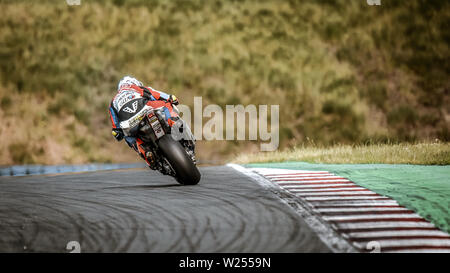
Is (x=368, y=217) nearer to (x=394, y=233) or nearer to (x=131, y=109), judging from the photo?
(x=394, y=233)

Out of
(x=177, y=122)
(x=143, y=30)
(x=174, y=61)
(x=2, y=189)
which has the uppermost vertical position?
(x=143, y=30)

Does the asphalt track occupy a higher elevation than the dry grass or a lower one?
lower

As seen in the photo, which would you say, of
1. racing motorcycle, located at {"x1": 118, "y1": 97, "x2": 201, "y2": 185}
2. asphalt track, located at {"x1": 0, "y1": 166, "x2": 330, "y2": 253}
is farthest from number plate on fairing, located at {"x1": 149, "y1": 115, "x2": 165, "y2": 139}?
asphalt track, located at {"x1": 0, "y1": 166, "x2": 330, "y2": 253}

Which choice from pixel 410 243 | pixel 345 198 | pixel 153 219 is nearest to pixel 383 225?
pixel 410 243

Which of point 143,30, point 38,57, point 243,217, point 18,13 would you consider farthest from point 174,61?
point 243,217

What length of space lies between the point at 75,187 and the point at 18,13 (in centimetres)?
1355

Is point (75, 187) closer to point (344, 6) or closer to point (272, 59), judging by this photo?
point (272, 59)

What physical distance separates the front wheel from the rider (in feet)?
1.56

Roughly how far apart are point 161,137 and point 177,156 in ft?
1.34

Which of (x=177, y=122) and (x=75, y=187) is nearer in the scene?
(x=177, y=122)

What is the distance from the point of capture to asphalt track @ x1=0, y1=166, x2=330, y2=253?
15.0 ft

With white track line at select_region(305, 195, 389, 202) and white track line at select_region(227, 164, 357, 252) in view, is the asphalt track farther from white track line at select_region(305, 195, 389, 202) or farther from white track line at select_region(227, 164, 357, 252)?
white track line at select_region(305, 195, 389, 202)

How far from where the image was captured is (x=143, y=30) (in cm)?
1909

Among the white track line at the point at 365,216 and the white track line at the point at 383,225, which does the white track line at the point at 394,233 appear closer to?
the white track line at the point at 365,216
